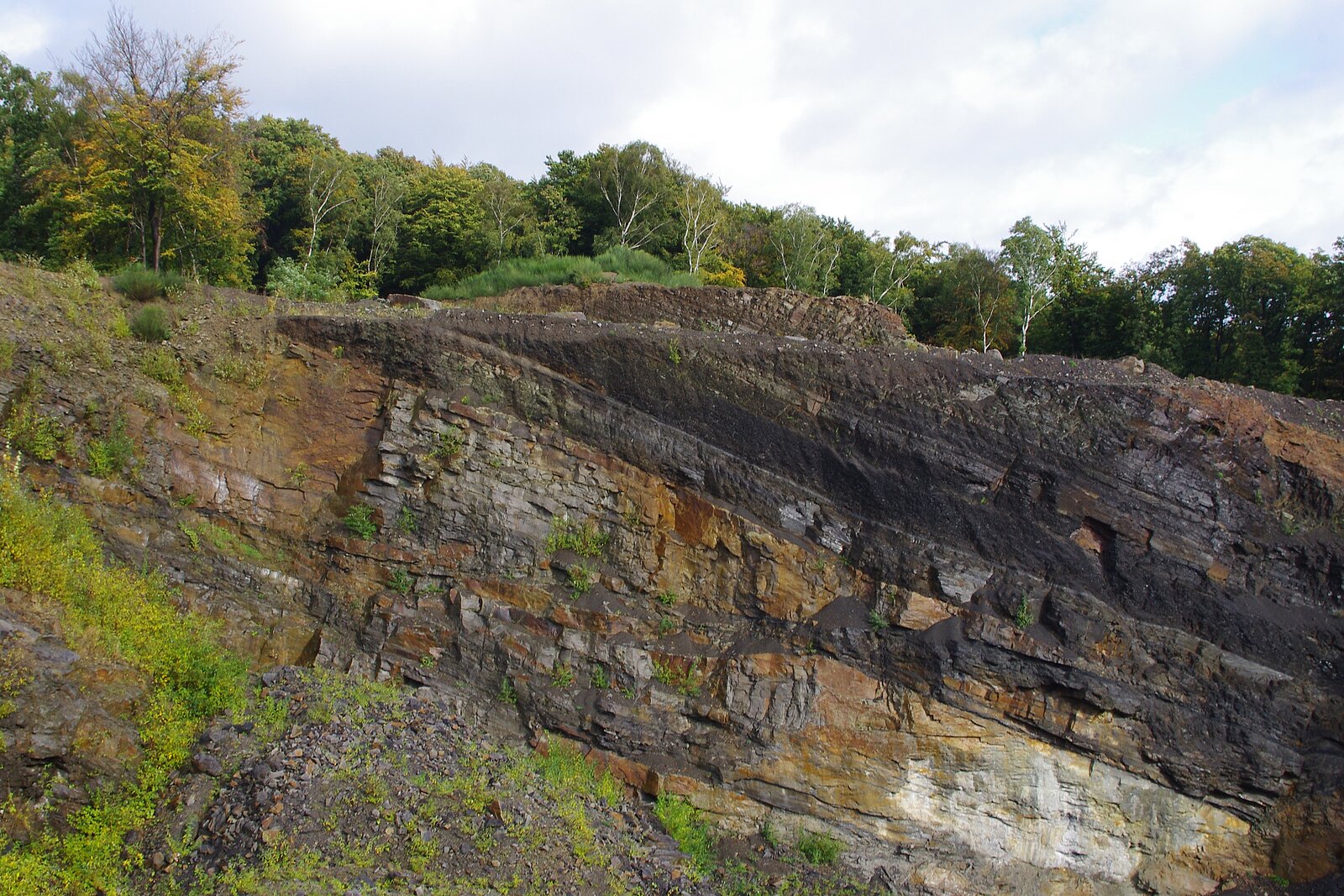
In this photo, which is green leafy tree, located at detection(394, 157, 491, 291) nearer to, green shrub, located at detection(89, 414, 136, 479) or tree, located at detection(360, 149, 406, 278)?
tree, located at detection(360, 149, 406, 278)

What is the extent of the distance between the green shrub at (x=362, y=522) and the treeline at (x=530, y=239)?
20.3 feet

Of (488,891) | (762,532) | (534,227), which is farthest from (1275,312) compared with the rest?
(488,891)

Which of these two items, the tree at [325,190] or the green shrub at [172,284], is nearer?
the green shrub at [172,284]

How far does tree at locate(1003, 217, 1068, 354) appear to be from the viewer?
1814cm

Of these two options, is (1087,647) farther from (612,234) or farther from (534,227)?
(534,227)

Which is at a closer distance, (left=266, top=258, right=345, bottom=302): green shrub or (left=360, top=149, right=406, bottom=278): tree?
(left=266, top=258, right=345, bottom=302): green shrub

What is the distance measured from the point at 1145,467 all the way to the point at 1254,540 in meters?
1.53

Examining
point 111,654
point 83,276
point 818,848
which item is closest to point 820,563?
point 818,848

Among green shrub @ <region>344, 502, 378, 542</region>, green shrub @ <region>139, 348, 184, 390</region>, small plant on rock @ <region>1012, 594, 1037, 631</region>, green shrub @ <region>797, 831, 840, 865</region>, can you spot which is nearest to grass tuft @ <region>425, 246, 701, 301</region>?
green shrub @ <region>139, 348, 184, 390</region>

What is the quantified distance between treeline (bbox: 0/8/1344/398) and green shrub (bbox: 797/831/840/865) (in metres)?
11.9

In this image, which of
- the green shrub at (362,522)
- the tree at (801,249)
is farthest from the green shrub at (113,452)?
→ the tree at (801,249)

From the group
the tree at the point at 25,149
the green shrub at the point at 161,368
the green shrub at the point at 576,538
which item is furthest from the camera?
the tree at the point at 25,149

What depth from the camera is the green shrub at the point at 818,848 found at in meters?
8.78

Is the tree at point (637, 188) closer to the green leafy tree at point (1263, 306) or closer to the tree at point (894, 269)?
the tree at point (894, 269)
